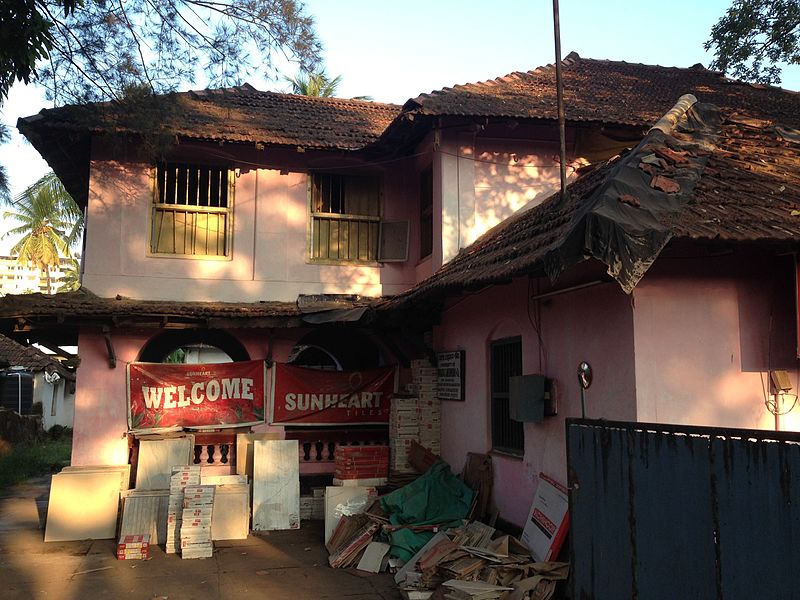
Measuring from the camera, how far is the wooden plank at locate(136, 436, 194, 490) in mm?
10766

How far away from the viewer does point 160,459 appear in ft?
35.9

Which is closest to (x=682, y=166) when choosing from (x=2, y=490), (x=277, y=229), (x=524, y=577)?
(x=524, y=577)

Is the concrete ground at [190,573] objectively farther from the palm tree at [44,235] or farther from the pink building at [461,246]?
the palm tree at [44,235]

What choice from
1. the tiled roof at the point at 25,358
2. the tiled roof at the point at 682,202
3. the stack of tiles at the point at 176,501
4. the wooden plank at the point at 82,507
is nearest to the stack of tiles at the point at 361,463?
the stack of tiles at the point at 176,501

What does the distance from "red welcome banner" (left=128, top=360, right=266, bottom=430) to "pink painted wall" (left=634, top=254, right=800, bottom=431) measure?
24.1ft

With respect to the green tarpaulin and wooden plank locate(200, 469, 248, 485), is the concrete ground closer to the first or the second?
the green tarpaulin

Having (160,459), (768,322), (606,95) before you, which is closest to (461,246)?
(606,95)

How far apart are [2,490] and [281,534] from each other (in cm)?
913

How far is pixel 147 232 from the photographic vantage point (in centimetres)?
1162

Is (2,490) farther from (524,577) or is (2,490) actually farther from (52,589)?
(524,577)

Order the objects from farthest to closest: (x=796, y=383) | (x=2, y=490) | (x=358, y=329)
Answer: (x=2, y=490) < (x=358, y=329) < (x=796, y=383)

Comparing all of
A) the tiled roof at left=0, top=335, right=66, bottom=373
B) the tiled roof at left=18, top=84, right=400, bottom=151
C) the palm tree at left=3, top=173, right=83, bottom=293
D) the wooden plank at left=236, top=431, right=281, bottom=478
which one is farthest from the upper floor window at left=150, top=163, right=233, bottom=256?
the palm tree at left=3, top=173, right=83, bottom=293

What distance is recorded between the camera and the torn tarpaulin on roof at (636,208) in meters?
5.20

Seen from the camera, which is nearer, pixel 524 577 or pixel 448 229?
pixel 524 577
